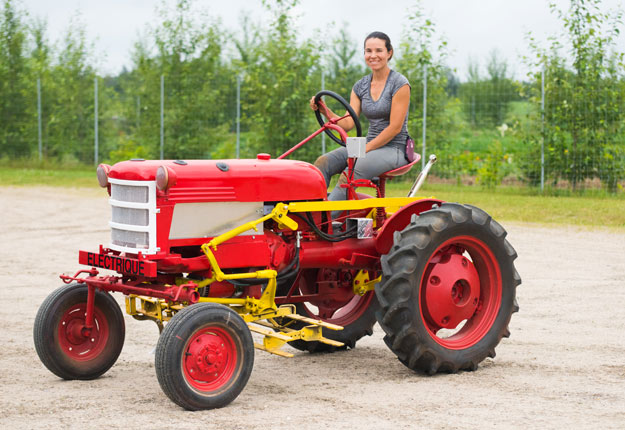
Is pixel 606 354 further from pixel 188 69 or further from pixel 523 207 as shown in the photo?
pixel 188 69

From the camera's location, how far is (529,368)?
6047mm

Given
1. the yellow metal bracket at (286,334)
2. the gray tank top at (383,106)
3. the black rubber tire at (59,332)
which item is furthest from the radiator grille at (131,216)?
the gray tank top at (383,106)

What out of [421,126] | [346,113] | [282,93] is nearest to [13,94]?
[282,93]

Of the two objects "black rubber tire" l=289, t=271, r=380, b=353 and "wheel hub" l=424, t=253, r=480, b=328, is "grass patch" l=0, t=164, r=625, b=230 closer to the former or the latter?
"black rubber tire" l=289, t=271, r=380, b=353

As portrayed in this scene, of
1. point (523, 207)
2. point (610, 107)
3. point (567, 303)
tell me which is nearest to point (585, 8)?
point (610, 107)

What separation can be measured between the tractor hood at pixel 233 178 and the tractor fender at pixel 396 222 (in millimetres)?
492

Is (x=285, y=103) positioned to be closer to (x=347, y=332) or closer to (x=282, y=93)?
(x=282, y=93)

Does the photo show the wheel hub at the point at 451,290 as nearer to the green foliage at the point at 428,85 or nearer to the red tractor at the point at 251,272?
the red tractor at the point at 251,272

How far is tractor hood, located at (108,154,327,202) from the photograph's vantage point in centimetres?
536

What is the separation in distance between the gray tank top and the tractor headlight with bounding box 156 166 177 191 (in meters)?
1.92

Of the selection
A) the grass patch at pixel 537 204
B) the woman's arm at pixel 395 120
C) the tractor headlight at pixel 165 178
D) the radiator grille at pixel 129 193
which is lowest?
the grass patch at pixel 537 204

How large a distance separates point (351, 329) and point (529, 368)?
52.2 inches

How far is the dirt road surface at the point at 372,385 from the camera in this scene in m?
4.82

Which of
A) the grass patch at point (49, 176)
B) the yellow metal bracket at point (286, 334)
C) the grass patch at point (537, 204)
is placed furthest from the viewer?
the grass patch at point (49, 176)
